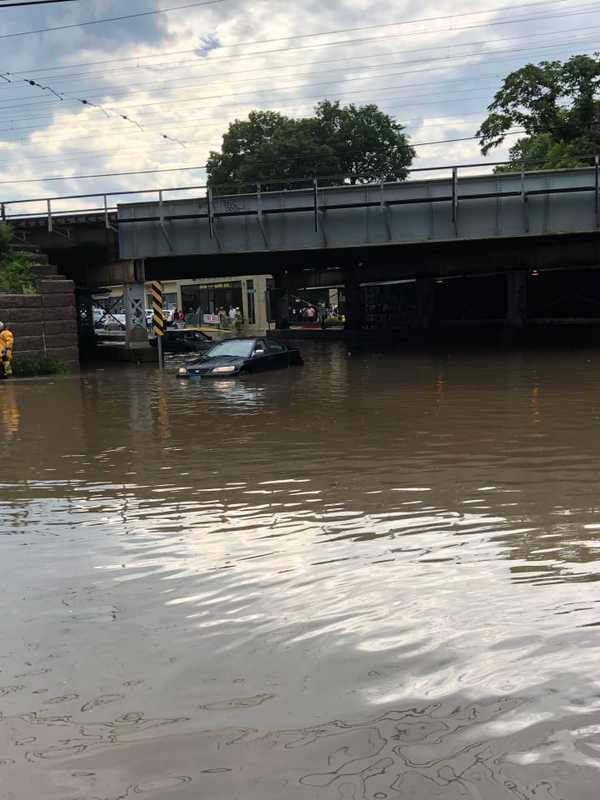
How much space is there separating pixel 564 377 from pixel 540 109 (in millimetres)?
35445

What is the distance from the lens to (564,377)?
774 inches

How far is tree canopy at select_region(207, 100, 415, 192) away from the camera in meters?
70.5

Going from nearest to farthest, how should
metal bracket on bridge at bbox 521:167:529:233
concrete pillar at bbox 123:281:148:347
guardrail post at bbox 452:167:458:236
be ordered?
1. metal bracket on bridge at bbox 521:167:529:233
2. guardrail post at bbox 452:167:458:236
3. concrete pillar at bbox 123:281:148:347

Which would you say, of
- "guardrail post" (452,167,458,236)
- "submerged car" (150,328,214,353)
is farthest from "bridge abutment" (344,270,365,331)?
"guardrail post" (452,167,458,236)

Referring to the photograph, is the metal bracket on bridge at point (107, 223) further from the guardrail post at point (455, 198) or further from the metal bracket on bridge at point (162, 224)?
the guardrail post at point (455, 198)

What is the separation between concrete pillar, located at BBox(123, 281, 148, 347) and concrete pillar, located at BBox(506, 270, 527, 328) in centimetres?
2614

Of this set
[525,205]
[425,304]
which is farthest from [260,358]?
[425,304]

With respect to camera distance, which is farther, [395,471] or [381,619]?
[395,471]

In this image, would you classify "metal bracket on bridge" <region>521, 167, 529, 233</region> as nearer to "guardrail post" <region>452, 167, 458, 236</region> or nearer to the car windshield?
"guardrail post" <region>452, 167, 458, 236</region>

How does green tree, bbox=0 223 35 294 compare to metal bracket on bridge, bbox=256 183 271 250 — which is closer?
green tree, bbox=0 223 35 294

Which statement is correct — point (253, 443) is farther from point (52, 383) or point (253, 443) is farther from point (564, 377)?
point (52, 383)

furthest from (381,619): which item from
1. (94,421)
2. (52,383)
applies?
(52,383)

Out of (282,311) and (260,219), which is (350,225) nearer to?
(260,219)

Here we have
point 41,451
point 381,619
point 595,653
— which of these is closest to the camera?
point 595,653
